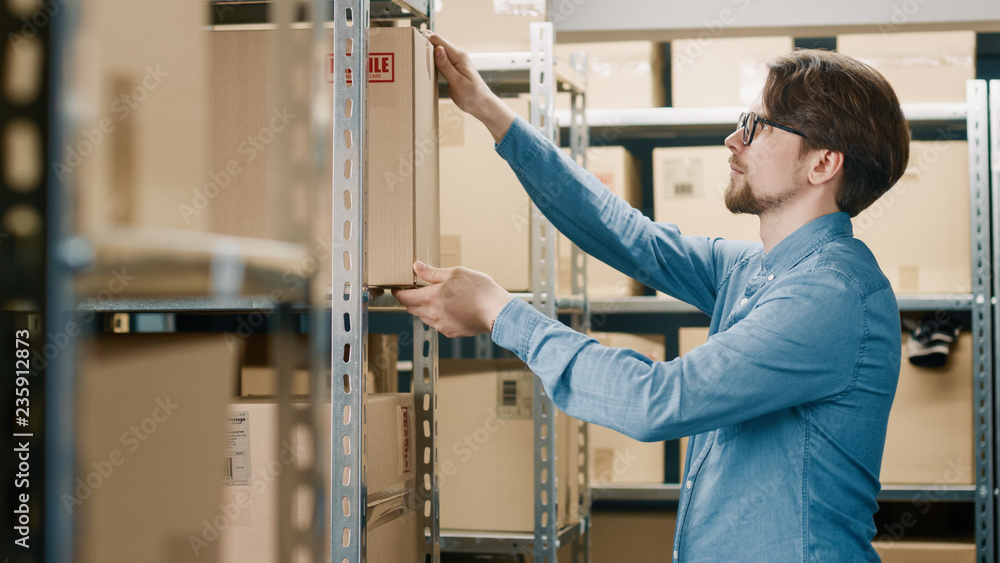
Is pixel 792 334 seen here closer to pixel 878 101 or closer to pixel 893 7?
pixel 878 101

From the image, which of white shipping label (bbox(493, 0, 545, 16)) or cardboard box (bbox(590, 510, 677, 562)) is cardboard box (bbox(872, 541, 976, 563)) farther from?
white shipping label (bbox(493, 0, 545, 16))

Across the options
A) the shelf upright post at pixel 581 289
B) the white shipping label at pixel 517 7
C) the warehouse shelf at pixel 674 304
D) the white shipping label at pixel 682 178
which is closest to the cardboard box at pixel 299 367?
the shelf upright post at pixel 581 289

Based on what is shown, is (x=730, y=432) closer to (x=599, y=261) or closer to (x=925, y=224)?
(x=599, y=261)

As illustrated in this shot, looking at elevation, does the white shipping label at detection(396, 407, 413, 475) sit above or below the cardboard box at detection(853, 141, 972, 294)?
below

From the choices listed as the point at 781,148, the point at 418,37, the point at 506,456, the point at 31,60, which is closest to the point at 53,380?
the point at 31,60

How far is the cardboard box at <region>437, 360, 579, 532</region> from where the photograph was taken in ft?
5.98

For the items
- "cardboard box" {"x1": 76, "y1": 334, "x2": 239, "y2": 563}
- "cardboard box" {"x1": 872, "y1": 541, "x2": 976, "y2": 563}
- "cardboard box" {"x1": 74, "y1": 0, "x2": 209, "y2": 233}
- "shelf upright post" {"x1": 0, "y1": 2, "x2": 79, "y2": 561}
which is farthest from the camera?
"cardboard box" {"x1": 872, "y1": 541, "x2": 976, "y2": 563}

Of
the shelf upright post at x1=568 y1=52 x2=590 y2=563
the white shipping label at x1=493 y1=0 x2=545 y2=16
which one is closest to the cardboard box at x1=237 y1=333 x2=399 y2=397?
the shelf upright post at x1=568 y1=52 x2=590 y2=563

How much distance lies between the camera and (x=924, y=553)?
1.98m

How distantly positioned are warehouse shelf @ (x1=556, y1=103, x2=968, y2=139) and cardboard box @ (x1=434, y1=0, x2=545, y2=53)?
287 millimetres

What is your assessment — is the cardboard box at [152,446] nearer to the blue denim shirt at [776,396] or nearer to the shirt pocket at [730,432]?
the blue denim shirt at [776,396]

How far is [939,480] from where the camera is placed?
2.01 m

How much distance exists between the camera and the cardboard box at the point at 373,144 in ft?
3.05

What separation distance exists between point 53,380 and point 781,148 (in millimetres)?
930
